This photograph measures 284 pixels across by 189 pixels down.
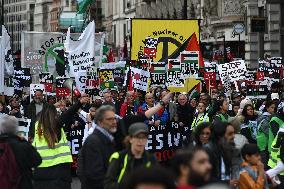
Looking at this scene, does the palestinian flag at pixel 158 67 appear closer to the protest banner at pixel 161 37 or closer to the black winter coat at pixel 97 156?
the protest banner at pixel 161 37

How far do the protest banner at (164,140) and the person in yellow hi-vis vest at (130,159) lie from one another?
25.2ft

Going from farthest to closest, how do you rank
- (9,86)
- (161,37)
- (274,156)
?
(9,86) → (161,37) → (274,156)

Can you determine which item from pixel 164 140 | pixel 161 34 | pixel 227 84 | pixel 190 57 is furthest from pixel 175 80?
pixel 164 140

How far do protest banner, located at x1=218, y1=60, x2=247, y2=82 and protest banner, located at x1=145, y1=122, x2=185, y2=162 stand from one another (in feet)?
30.7

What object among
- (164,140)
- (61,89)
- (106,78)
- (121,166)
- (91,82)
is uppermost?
(106,78)

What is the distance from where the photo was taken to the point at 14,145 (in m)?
10.5

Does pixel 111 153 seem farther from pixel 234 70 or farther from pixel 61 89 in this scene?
pixel 234 70

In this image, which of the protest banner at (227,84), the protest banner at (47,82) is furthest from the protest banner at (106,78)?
the protest banner at (227,84)

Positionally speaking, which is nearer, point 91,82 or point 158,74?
point 158,74

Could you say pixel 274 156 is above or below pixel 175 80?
below

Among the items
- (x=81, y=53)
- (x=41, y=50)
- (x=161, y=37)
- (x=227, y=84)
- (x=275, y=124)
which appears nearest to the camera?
(x=275, y=124)

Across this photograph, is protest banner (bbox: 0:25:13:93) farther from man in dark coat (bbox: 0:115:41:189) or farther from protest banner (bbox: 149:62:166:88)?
man in dark coat (bbox: 0:115:41:189)

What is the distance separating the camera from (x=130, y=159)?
8.78m

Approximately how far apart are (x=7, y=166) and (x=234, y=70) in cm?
1671
